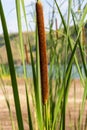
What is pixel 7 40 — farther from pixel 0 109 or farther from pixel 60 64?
pixel 0 109

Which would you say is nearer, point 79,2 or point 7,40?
point 7,40

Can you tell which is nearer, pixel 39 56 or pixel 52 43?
pixel 39 56

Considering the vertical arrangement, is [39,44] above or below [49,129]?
above

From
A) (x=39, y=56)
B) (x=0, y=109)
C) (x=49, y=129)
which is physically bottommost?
(x=0, y=109)

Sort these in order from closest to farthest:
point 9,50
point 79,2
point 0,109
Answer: point 9,50 < point 79,2 < point 0,109

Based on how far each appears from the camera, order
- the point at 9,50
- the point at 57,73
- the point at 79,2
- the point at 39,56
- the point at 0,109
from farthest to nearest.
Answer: the point at 0,109 → the point at 79,2 → the point at 57,73 → the point at 39,56 → the point at 9,50

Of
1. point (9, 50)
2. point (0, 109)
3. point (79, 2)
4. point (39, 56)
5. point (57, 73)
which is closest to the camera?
point (9, 50)

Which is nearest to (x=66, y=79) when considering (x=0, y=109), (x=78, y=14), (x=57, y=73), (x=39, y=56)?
(x=39, y=56)

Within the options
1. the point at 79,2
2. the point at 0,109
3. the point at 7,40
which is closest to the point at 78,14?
the point at 79,2

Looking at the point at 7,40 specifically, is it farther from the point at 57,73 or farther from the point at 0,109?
the point at 0,109
